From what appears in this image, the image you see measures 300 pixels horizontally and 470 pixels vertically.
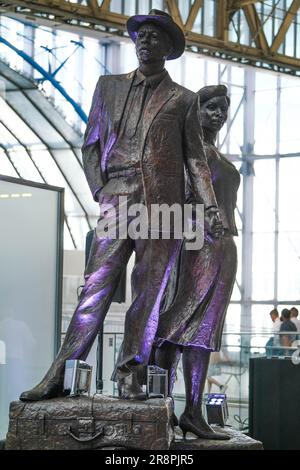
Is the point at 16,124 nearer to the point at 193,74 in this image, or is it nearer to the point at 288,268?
the point at 193,74

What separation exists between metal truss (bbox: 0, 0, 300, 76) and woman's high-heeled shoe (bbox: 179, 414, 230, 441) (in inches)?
381

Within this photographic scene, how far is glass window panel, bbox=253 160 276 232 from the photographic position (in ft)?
88.2

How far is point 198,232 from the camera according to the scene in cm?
621

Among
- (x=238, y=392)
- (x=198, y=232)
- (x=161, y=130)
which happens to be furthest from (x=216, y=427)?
(x=238, y=392)

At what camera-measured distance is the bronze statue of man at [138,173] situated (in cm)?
573

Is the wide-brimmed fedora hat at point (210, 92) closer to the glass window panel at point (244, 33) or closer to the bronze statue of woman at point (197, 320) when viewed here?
the bronze statue of woman at point (197, 320)

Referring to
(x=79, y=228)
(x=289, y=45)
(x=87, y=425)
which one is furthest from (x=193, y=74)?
(x=87, y=425)

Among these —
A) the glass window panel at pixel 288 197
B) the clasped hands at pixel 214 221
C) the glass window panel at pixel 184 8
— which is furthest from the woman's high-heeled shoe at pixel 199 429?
the glass window panel at pixel 288 197

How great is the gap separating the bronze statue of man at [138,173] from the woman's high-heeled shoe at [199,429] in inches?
22.6

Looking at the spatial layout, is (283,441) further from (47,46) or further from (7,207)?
(47,46)

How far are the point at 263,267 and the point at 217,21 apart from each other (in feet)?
31.8

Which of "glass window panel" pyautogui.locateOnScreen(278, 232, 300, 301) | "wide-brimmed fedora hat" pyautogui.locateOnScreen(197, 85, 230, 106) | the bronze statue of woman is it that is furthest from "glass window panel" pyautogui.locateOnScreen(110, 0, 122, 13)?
the bronze statue of woman

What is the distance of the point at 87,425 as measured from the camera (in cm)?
Result: 548

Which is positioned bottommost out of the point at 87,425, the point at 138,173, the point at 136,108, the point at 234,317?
the point at 87,425
